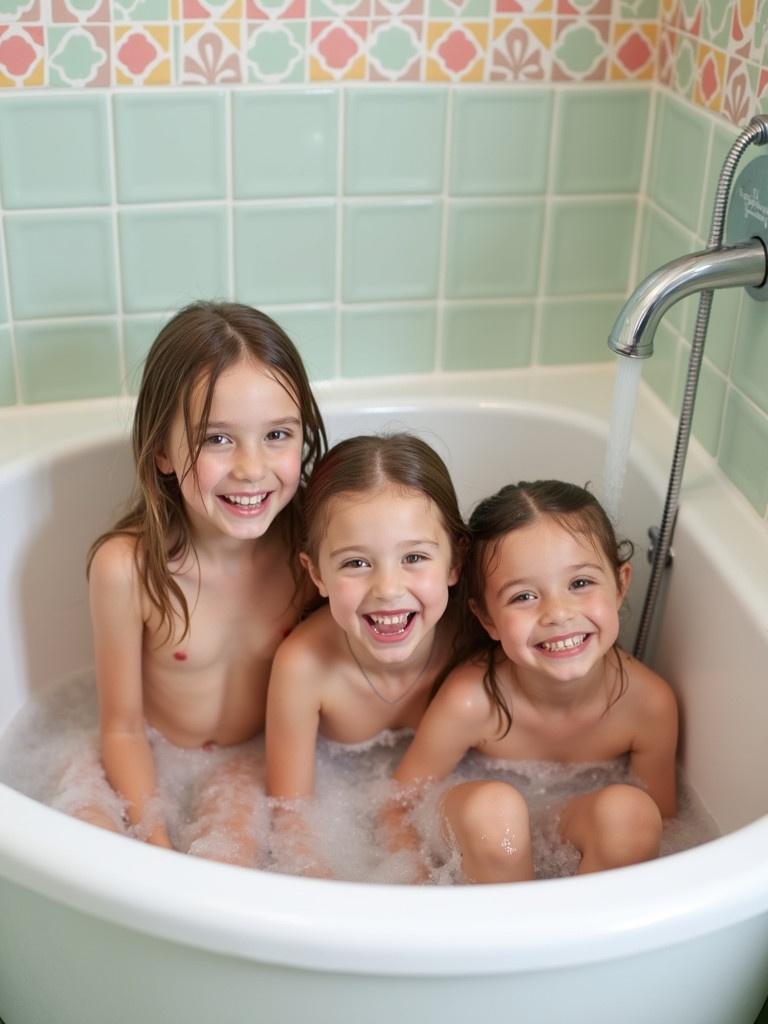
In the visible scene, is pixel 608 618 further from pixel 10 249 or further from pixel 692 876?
pixel 10 249

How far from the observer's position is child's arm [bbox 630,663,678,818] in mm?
1460

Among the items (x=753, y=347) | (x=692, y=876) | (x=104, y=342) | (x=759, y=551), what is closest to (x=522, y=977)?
(x=692, y=876)

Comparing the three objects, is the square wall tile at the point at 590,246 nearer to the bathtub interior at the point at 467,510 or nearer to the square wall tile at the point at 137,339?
the bathtub interior at the point at 467,510

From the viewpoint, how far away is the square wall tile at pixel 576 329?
1806 mm

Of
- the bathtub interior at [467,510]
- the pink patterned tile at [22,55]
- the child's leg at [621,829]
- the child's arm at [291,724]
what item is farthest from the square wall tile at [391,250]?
the child's leg at [621,829]

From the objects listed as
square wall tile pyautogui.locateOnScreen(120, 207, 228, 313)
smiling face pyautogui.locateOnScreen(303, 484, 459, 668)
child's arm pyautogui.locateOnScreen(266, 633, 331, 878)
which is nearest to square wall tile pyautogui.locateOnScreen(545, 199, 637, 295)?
square wall tile pyautogui.locateOnScreen(120, 207, 228, 313)

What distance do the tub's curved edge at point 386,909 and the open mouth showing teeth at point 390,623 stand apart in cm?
41

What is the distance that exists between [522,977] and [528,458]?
2.94 ft

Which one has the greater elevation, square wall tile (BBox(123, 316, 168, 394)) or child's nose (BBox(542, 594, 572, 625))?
square wall tile (BBox(123, 316, 168, 394))

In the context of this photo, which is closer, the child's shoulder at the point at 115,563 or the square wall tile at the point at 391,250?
the child's shoulder at the point at 115,563

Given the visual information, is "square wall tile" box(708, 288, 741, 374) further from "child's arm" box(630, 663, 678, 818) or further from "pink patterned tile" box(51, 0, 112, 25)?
"pink patterned tile" box(51, 0, 112, 25)

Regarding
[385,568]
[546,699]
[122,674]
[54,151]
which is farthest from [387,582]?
[54,151]

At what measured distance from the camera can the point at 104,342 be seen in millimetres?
1665

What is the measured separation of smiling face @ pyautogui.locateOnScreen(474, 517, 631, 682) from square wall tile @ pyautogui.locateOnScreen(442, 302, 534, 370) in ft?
1.61
